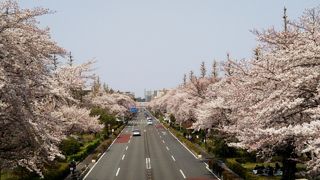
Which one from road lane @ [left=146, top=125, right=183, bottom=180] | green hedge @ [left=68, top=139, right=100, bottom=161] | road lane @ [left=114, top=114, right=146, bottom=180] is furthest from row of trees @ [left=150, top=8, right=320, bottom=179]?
green hedge @ [left=68, top=139, right=100, bottom=161]

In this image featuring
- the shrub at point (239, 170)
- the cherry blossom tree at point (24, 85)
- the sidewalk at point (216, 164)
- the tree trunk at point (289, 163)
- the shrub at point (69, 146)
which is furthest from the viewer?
the shrub at point (69, 146)

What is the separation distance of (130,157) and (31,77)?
27226 millimetres

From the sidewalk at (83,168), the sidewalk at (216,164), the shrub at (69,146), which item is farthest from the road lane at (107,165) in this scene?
the sidewalk at (216,164)

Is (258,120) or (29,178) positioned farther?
(29,178)

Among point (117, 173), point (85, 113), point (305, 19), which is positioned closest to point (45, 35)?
point (305, 19)

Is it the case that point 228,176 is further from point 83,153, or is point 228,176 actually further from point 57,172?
point 83,153

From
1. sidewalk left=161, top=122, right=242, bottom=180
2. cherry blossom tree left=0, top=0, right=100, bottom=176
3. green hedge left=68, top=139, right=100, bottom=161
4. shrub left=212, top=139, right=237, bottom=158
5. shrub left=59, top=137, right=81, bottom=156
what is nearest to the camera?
cherry blossom tree left=0, top=0, right=100, bottom=176

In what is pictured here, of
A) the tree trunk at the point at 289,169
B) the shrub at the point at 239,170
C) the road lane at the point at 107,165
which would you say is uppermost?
the tree trunk at the point at 289,169

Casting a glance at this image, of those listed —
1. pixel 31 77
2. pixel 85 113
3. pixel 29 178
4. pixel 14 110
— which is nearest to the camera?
pixel 14 110

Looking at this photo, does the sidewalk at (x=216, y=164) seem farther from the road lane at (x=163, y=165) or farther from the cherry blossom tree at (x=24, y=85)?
the cherry blossom tree at (x=24, y=85)

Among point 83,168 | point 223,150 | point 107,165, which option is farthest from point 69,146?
point 223,150

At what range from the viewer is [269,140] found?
14.5 m

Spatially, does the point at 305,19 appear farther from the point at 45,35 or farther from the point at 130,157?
the point at 130,157

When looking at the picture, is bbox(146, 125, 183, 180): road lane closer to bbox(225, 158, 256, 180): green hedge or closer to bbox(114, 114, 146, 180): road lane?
bbox(114, 114, 146, 180): road lane
